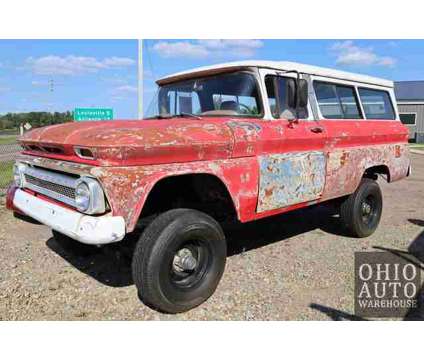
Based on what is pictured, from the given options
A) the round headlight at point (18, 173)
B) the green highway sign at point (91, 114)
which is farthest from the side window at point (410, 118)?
the round headlight at point (18, 173)

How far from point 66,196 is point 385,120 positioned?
15.5 ft

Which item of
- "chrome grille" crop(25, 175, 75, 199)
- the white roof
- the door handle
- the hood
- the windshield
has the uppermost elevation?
the white roof

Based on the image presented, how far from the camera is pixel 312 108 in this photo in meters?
4.70

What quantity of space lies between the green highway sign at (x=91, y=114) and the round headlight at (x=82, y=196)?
→ 39.8 feet

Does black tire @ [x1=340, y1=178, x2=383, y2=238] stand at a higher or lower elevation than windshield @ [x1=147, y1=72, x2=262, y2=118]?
lower

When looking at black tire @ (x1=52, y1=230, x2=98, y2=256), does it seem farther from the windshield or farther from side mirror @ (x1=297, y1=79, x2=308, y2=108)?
side mirror @ (x1=297, y1=79, x2=308, y2=108)

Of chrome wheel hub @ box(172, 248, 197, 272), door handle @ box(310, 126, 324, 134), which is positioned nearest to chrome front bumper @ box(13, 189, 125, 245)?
chrome wheel hub @ box(172, 248, 197, 272)

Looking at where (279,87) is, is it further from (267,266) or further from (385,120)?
(385,120)

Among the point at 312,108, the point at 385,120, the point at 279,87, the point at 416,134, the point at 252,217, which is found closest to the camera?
the point at 252,217

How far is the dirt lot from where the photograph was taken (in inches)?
135

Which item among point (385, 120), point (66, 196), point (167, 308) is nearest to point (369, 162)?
point (385, 120)

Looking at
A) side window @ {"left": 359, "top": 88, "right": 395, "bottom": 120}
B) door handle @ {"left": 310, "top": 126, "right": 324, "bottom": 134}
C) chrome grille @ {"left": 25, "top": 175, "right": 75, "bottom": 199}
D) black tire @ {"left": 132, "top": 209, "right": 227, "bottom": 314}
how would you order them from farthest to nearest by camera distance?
side window @ {"left": 359, "top": 88, "right": 395, "bottom": 120}, door handle @ {"left": 310, "top": 126, "right": 324, "bottom": 134}, chrome grille @ {"left": 25, "top": 175, "right": 75, "bottom": 199}, black tire @ {"left": 132, "top": 209, "right": 227, "bottom": 314}

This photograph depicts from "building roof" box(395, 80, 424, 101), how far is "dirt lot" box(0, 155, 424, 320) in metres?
27.8

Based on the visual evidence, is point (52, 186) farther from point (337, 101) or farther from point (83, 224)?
point (337, 101)
